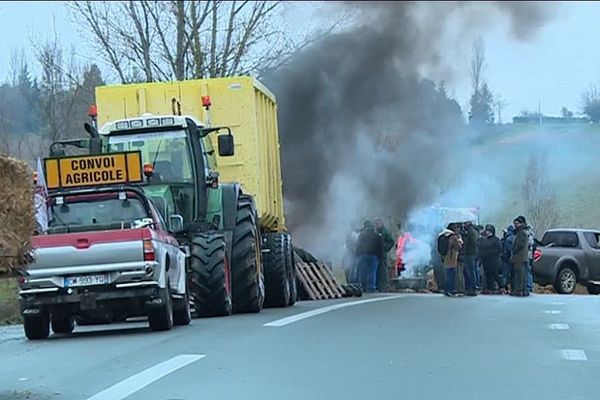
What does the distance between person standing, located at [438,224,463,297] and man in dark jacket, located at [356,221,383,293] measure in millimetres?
1691

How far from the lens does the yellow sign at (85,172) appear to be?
17.4m

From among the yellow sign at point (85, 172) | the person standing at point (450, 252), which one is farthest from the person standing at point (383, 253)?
the yellow sign at point (85, 172)

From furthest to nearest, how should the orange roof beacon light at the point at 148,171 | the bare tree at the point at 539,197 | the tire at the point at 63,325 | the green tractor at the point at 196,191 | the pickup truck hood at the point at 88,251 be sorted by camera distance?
the bare tree at the point at 539,197
the green tractor at the point at 196,191
the orange roof beacon light at the point at 148,171
the tire at the point at 63,325
the pickup truck hood at the point at 88,251

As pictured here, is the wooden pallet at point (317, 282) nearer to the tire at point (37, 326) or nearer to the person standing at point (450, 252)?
the person standing at point (450, 252)

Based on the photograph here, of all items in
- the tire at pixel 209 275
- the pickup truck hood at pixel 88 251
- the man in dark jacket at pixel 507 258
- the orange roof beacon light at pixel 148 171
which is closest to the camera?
the pickup truck hood at pixel 88 251

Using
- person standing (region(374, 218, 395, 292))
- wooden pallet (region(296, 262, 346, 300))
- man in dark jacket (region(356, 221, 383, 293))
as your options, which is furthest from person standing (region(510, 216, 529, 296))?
wooden pallet (region(296, 262, 346, 300))

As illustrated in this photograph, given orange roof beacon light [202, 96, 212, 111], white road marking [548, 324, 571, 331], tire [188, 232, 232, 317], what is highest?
orange roof beacon light [202, 96, 212, 111]

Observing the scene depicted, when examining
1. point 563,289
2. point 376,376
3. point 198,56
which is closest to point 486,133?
point 563,289

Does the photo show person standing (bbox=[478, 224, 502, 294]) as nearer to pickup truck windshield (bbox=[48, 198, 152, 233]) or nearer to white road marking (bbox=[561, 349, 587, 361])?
pickup truck windshield (bbox=[48, 198, 152, 233])

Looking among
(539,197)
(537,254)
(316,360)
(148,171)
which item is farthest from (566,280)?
(316,360)

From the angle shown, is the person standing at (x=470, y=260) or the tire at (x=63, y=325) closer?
the tire at (x=63, y=325)

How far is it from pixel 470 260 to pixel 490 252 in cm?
138

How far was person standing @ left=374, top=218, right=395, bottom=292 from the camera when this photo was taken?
2839 cm

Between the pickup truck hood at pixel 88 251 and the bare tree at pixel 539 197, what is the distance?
1795 cm
